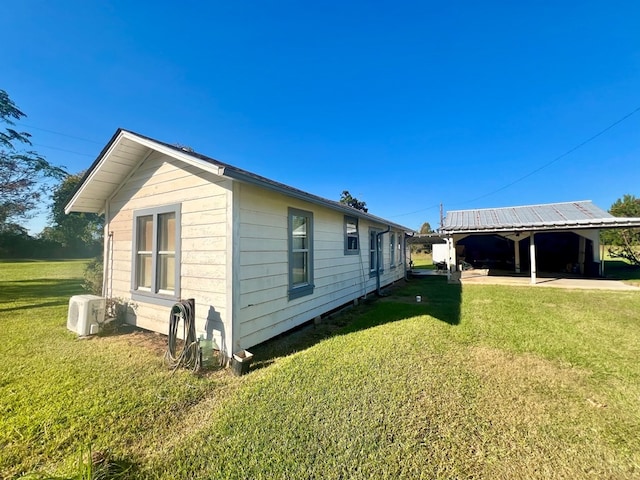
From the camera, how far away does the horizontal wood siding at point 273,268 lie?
391 centimetres

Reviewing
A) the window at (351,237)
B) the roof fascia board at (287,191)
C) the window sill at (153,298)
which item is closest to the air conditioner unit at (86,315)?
the window sill at (153,298)

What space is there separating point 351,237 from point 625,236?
19279 mm

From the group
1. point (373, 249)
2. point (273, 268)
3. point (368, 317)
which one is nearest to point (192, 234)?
point (273, 268)

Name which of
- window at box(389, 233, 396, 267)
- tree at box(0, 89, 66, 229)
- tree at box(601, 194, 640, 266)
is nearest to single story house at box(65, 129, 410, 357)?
window at box(389, 233, 396, 267)

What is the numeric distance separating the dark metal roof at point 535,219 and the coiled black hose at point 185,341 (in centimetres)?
1221

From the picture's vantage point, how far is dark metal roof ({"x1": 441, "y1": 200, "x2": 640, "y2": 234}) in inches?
400

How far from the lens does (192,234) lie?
4203mm

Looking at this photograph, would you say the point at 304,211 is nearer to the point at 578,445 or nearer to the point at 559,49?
the point at 578,445

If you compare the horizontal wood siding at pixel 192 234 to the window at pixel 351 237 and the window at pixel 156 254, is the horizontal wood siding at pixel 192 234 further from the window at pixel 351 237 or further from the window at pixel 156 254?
the window at pixel 351 237

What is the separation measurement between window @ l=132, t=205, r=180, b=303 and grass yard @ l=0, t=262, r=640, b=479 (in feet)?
2.99

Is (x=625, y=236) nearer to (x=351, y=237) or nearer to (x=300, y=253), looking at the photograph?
(x=351, y=237)

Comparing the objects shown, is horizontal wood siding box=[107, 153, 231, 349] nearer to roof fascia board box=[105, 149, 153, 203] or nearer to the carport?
roof fascia board box=[105, 149, 153, 203]

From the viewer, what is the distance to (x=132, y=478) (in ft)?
6.05

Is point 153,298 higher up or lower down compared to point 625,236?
lower down
